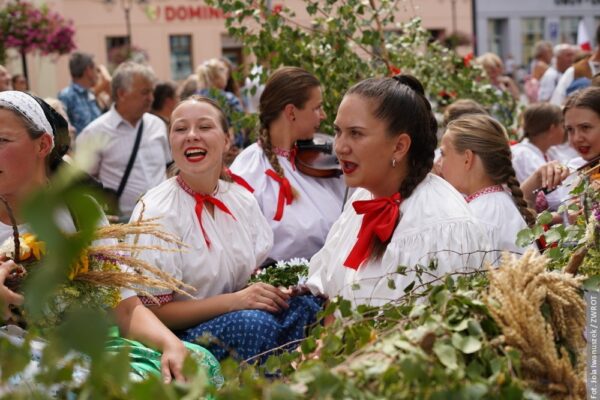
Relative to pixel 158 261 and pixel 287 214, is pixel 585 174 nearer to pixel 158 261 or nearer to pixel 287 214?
pixel 158 261

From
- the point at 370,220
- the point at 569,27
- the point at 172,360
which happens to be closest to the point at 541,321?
the point at 370,220

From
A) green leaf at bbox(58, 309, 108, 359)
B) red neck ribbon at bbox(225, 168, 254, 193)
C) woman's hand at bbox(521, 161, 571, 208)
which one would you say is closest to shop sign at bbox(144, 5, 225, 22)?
woman's hand at bbox(521, 161, 571, 208)

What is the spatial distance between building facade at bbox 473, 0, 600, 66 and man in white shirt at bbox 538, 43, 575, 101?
19.7 m

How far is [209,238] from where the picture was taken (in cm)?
367

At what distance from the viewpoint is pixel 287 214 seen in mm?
4445

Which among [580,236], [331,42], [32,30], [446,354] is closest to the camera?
[446,354]

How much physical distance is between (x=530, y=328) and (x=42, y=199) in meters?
1.13

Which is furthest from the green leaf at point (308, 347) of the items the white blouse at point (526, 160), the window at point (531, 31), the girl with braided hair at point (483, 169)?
the window at point (531, 31)

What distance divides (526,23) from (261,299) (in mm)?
28494

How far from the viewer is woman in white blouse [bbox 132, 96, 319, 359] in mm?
3443

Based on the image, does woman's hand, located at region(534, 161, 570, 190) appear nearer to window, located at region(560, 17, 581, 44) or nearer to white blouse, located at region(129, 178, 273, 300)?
white blouse, located at region(129, 178, 273, 300)

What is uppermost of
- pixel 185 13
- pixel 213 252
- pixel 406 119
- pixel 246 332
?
pixel 185 13

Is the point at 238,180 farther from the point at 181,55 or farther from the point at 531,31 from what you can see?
the point at 531,31

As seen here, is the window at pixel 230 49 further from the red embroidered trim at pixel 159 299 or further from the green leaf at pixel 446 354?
the green leaf at pixel 446 354
